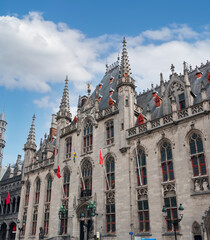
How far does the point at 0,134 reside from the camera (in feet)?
271

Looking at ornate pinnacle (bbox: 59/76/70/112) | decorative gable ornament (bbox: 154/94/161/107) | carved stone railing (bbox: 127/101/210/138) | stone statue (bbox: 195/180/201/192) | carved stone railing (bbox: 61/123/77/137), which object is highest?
ornate pinnacle (bbox: 59/76/70/112)

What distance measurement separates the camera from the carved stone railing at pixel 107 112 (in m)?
30.6

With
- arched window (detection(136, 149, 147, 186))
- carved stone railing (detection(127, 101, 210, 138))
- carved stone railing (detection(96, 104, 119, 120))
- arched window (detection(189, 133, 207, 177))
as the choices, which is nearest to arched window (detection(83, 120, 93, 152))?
carved stone railing (detection(96, 104, 119, 120))

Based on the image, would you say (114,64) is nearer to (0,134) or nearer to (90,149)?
(90,149)

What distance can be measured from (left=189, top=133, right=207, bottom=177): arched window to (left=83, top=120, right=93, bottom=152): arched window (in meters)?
13.2

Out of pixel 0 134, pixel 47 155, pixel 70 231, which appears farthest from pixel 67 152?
pixel 0 134

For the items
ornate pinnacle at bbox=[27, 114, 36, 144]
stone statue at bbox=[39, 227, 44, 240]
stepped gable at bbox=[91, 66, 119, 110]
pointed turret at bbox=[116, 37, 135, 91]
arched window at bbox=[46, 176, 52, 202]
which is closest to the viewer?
pointed turret at bbox=[116, 37, 135, 91]

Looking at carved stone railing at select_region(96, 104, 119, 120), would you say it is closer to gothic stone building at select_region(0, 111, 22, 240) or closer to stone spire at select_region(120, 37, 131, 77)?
stone spire at select_region(120, 37, 131, 77)

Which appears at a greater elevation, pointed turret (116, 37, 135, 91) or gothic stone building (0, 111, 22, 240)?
pointed turret (116, 37, 135, 91)

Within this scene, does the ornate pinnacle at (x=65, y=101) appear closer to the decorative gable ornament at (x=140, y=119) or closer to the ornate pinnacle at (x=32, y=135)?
the ornate pinnacle at (x=32, y=135)

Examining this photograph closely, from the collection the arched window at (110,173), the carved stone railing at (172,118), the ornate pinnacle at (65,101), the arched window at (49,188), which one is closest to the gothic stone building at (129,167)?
the carved stone railing at (172,118)

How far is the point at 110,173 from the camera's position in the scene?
28.3m

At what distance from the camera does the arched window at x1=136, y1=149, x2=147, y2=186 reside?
25281 millimetres

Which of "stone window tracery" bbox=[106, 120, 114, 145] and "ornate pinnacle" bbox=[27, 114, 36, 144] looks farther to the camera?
"ornate pinnacle" bbox=[27, 114, 36, 144]
